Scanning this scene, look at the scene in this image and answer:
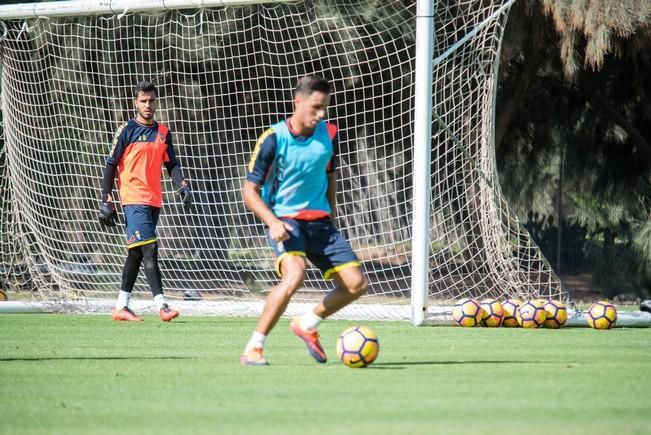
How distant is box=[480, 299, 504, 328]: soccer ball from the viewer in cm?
995

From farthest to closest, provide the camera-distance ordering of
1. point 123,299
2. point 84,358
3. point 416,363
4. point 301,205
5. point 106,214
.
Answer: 1. point 123,299
2. point 106,214
3. point 84,358
4. point 416,363
5. point 301,205

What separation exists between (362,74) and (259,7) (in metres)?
1.47

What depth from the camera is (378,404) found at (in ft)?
16.0

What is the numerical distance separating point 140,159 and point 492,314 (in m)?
3.81

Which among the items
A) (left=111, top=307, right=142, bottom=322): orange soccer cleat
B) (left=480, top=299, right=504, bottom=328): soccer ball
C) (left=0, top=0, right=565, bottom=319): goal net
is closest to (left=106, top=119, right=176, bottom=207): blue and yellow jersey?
(left=111, top=307, right=142, bottom=322): orange soccer cleat

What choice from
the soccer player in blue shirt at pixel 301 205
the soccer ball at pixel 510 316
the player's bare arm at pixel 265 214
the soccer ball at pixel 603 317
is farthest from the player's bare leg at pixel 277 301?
the soccer ball at pixel 603 317

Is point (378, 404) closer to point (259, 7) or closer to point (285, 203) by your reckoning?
point (285, 203)

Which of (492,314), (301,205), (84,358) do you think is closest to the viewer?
(301,205)

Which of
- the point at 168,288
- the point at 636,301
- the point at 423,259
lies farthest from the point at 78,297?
the point at 636,301

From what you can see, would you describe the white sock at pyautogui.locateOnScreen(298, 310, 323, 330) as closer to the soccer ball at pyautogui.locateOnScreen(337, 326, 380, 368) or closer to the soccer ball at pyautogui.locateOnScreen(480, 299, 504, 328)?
the soccer ball at pyautogui.locateOnScreen(337, 326, 380, 368)

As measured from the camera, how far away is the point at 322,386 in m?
5.52

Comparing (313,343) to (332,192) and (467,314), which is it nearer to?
(332,192)

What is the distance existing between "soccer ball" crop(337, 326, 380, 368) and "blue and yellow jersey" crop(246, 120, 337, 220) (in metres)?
0.81

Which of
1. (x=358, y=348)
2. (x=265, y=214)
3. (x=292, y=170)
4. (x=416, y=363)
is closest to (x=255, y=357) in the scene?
(x=358, y=348)
